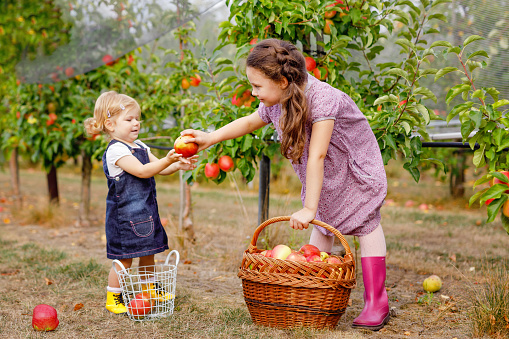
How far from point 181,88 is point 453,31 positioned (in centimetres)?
233

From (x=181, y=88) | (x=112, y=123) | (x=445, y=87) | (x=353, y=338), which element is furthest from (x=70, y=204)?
(x=353, y=338)

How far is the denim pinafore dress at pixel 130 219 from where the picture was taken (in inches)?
99.9

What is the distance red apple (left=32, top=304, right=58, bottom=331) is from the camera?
222cm

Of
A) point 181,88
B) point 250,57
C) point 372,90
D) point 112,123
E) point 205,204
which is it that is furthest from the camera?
point 205,204

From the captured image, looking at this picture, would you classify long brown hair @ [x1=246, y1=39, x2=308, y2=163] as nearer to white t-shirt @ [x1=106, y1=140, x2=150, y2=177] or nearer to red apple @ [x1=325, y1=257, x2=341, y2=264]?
red apple @ [x1=325, y1=257, x2=341, y2=264]

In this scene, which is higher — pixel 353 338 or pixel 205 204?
pixel 353 338

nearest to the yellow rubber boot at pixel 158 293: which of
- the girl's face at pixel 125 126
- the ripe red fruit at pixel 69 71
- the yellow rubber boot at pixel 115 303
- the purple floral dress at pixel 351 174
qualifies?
the yellow rubber boot at pixel 115 303

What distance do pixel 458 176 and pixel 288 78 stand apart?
611cm

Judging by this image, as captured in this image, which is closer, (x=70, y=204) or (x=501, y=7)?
(x=501, y=7)

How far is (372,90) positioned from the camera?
326cm

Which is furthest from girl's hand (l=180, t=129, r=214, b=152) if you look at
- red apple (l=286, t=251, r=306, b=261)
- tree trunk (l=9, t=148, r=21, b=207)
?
tree trunk (l=9, t=148, r=21, b=207)

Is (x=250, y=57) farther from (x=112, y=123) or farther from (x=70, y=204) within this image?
(x=70, y=204)

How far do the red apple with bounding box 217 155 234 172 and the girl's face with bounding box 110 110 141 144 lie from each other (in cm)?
62

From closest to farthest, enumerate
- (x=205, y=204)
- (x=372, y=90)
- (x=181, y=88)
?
(x=372, y=90), (x=181, y=88), (x=205, y=204)
